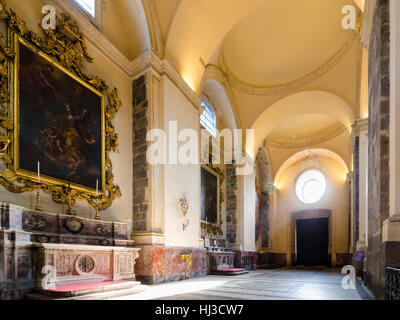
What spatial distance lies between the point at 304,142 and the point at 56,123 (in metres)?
15.6

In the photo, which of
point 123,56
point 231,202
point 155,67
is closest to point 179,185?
point 155,67

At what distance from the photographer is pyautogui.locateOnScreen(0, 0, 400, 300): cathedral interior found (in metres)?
4.42

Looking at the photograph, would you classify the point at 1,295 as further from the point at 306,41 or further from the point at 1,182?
the point at 306,41

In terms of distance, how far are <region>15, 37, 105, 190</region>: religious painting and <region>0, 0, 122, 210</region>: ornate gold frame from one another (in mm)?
Result: 57

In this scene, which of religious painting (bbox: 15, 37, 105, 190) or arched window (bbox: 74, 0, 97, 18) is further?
arched window (bbox: 74, 0, 97, 18)

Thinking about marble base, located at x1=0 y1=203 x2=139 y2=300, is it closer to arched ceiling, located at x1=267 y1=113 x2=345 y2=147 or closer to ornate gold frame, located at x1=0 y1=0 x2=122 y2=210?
ornate gold frame, located at x1=0 y1=0 x2=122 y2=210

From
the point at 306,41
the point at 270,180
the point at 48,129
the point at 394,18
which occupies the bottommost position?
the point at 270,180

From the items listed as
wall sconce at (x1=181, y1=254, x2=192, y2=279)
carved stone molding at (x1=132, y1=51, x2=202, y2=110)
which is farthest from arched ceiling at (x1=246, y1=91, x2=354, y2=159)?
wall sconce at (x1=181, y1=254, x2=192, y2=279)

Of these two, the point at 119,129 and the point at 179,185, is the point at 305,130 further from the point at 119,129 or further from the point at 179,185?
the point at 119,129

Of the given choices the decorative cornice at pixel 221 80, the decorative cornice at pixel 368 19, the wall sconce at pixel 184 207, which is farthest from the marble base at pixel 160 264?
the decorative cornice at pixel 368 19

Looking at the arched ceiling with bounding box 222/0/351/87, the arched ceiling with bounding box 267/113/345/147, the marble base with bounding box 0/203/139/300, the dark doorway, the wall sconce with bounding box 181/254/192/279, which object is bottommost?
the dark doorway

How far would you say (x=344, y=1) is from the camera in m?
9.30
